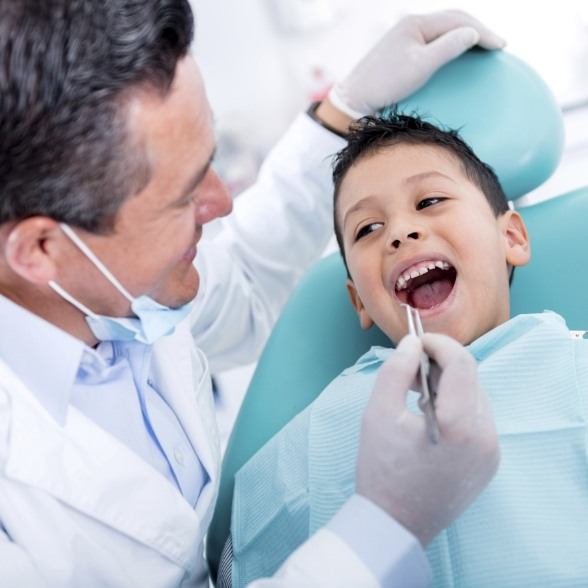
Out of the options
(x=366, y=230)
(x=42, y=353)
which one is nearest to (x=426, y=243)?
(x=366, y=230)

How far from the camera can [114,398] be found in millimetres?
1228

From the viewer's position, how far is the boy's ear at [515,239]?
55.6 inches

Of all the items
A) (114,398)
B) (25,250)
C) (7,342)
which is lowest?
→ (114,398)

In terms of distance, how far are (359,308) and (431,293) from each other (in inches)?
5.5

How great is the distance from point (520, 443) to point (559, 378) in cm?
13

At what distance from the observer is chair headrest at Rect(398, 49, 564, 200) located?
5.09ft

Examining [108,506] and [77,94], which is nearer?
[77,94]

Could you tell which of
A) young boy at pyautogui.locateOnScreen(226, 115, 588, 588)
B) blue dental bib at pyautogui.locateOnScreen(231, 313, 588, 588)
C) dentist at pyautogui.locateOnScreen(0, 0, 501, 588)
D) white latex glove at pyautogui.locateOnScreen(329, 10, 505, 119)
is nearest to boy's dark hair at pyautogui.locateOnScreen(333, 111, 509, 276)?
young boy at pyautogui.locateOnScreen(226, 115, 588, 588)

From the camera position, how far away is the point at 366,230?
1.45 metres

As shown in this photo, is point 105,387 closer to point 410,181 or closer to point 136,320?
point 136,320

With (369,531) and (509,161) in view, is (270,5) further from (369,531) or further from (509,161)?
(369,531)

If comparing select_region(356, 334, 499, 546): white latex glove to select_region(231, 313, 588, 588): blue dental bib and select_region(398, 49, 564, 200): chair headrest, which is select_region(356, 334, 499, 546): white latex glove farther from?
select_region(398, 49, 564, 200): chair headrest

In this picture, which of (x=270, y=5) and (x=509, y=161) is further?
(x=270, y=5)

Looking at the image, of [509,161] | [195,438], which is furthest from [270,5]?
[195,438]
